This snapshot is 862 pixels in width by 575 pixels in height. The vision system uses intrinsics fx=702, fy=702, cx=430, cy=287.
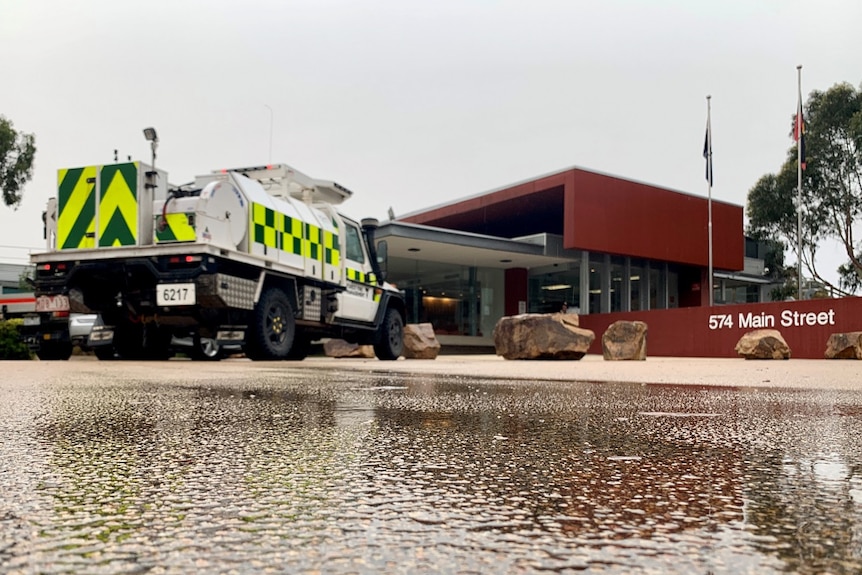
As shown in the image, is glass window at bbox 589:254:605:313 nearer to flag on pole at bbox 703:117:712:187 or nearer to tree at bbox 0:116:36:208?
flag on pole at bbox 703:117:712:187

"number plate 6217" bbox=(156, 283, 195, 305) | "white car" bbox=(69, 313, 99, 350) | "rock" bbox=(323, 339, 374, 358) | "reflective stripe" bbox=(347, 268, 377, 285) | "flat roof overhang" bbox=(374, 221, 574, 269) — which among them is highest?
"flat roof overhang" bbox=(374, 221, 574, 269)

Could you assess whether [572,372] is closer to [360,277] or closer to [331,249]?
[331,249]

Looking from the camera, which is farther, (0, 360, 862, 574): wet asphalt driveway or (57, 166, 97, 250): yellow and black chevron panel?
(57, 166, 97, 250): yellow and black chevron panel

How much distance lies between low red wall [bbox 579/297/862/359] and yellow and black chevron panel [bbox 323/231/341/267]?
39.1ft

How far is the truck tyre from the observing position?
888 cm

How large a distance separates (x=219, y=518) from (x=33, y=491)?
398 mm

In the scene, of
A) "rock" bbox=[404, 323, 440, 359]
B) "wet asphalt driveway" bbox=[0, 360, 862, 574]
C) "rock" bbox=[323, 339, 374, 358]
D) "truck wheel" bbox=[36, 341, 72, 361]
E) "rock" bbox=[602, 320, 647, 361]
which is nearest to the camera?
"wet asphalt driveway" bbox=[0, 360, 862, 574]

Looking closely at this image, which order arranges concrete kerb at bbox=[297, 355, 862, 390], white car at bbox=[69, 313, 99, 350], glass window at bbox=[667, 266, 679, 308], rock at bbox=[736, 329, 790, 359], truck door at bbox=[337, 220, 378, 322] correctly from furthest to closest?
glass window at bbox=[667, 266, 679, 308] → rock at bbox=[736, 329, 790, 359] → truck door at bbox=[337, 220, 378, 322] → white car at bbox=[69, 313, 99, 350] → concrete kerb at bbox=[297, 355, 862, 390]

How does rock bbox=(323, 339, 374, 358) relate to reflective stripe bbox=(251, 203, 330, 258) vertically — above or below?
below

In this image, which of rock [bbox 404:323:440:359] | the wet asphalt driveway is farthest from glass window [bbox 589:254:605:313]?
the wet asphalt driveway

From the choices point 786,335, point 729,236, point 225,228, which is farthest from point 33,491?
point 729,236

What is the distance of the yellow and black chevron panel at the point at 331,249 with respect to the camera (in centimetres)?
1055

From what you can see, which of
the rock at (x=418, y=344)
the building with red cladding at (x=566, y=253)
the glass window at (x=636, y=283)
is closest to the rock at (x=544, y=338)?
the rock at (x=418, y=344)

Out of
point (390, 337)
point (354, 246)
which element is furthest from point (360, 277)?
point (390, 337)
